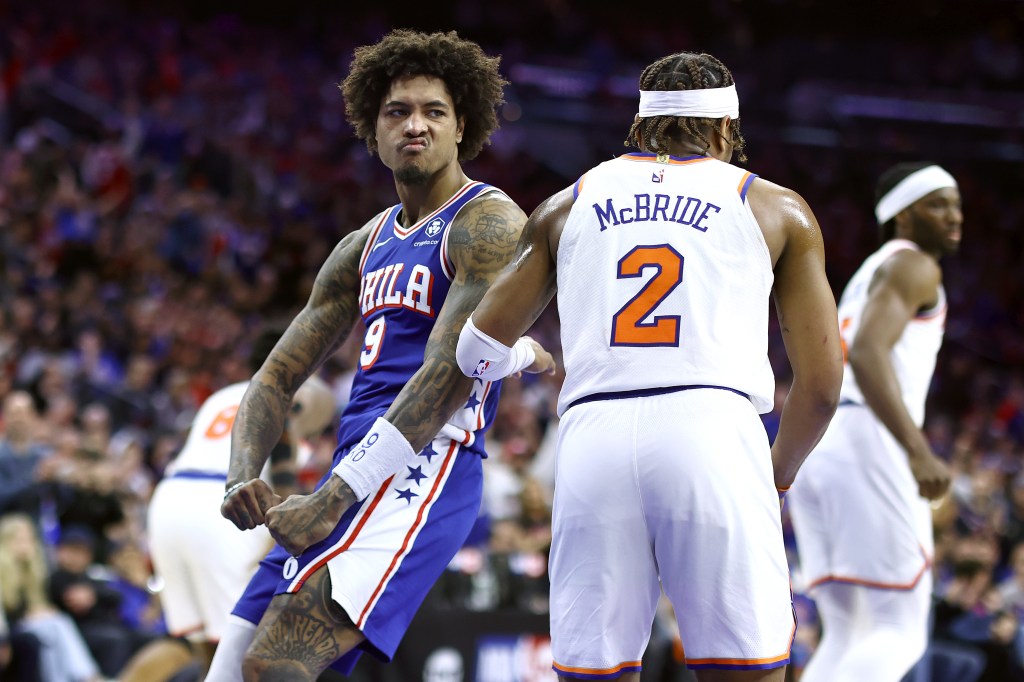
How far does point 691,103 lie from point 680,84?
7cm

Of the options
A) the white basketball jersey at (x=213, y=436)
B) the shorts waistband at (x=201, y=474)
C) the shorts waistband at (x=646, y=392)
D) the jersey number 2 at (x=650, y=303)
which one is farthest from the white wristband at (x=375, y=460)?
the shorts waistband at (x=201, y=474)

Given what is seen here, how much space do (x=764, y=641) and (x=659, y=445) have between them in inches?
22.5

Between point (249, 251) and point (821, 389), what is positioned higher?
point (249, 251)

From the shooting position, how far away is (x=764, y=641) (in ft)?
10.6

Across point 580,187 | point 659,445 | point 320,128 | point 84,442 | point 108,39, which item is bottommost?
point 84,442

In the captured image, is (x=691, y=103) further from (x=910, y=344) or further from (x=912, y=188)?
(x=912, y=188)

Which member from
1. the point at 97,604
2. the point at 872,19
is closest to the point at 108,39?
the point at 97,604

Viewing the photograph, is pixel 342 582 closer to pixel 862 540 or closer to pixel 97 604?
pixel 862 540

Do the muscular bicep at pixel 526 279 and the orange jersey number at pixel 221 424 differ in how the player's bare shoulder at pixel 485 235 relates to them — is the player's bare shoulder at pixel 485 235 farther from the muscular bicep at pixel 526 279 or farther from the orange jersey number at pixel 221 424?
the orange jersey number at pixel 221 424

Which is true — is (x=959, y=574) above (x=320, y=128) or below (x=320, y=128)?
below

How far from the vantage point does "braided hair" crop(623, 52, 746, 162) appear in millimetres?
3643

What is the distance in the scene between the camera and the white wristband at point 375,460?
3.83m

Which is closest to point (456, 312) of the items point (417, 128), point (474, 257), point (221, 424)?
point (474, 257)

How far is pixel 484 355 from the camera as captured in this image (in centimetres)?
367
